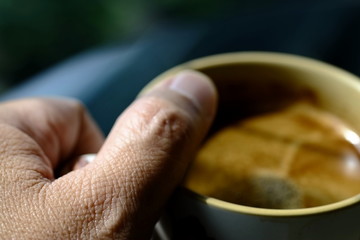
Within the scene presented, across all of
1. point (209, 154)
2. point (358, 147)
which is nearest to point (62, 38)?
point (209, 154)

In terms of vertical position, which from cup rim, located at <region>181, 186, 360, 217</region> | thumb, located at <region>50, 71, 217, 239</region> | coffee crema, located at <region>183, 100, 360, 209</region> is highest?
thumb, located at <region>50, 71, 217, 239</region>

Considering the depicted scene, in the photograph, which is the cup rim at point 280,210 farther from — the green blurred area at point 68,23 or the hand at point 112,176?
the green blurred area at point 68,23

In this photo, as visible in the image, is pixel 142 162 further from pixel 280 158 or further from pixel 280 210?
pixel 280 158

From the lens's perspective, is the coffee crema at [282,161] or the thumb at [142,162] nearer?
Result: the thumb at [142,162]

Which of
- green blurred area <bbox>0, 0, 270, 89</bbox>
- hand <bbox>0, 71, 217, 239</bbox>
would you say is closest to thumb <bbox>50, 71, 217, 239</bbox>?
hand <bbox>0, 71, 217, 239</bbox>

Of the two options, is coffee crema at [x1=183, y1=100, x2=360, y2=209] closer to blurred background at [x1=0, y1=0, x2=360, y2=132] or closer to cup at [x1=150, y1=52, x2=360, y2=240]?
cup at [x1=150, y1=52, x2=360, y2=240]

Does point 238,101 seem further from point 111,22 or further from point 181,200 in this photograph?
point 111,22

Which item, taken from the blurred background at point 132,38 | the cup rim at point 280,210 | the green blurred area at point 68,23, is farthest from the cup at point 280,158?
the green blurred area at point 68,23

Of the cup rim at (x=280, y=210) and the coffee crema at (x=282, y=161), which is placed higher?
the cup rim at (x=280, y=210)

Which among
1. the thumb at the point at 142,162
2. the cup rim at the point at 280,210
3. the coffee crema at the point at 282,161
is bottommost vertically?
the coffee crema at the point at 282,161
